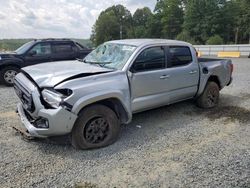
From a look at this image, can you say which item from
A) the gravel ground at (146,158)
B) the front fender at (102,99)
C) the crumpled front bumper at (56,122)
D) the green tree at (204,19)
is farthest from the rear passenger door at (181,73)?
the green tree at (204,19)

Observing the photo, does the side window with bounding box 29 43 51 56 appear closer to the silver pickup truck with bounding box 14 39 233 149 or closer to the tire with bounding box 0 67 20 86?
the tire with bounding box 0 67 20 86

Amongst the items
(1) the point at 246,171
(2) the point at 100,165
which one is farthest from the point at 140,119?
(1) the point at 246,171

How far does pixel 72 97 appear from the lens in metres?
4.05

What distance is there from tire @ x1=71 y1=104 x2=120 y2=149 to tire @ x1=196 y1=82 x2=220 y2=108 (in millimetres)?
2736

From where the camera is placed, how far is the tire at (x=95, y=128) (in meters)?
4.25

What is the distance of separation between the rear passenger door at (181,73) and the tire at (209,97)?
0.37 metres

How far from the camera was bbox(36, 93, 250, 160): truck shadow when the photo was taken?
4355 mm

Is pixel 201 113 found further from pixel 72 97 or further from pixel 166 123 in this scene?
pixel 72 97

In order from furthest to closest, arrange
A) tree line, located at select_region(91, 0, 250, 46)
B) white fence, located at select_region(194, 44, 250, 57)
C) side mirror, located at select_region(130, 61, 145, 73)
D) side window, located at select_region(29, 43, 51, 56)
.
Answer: tree line, located at select_region(91, 0, 250, 46)
white fence, located at select_region(194, 44, 250, 57)
side window, located at select_region(29, 43, 51, 56)
side mirror, located at select_region(130, 61, 145, 73)

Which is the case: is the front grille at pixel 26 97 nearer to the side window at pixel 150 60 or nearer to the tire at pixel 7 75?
the side window at pixel 150 60

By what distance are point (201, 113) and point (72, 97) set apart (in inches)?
138

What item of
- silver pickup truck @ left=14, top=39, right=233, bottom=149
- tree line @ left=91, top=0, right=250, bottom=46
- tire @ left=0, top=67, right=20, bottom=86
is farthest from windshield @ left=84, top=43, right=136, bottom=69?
tree line @ left=91, top=0, right=250, bottom=46

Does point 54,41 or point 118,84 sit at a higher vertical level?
point 54,41

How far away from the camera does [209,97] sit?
673 cm
